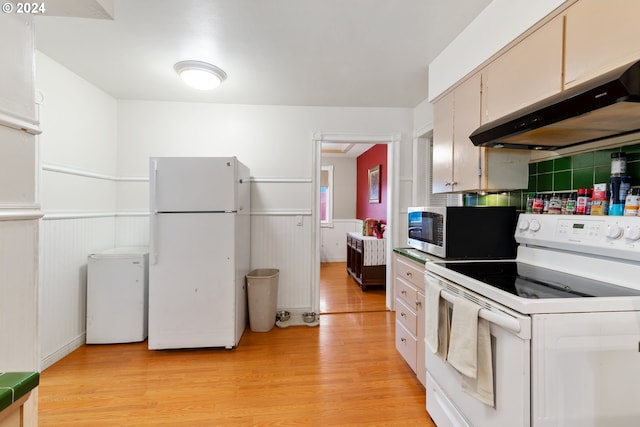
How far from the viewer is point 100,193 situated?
9.57 ft

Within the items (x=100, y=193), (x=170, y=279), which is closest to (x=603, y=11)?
(x=170, y=279)

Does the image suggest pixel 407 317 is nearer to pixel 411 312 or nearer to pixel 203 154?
pixel 411 312

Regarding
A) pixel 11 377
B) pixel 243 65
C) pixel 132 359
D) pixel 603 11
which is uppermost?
pixel 243 65

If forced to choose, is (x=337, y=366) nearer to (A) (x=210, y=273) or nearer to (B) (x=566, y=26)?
(A) (x=210, y=273)

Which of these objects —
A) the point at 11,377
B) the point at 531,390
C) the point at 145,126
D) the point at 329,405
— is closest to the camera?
the point at 11,377

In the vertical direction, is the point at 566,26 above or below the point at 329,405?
above

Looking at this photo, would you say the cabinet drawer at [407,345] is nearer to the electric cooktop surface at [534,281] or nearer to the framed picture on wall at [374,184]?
the electric cooktop surface at [534,281]

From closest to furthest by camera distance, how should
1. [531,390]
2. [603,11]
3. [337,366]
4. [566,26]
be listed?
[531,390], [603,11], [566,26], [337,366]

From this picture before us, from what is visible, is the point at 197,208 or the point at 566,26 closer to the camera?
the point at 566,26

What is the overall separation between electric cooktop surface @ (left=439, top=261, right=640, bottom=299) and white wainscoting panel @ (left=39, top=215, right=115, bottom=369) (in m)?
2.97

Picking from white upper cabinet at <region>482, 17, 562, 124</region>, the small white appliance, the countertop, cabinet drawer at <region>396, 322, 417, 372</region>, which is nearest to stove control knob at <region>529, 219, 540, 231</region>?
the countertop

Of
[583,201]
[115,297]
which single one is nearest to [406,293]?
[583,201]

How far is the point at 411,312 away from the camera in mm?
2094

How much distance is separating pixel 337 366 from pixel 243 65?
8.53 ft
